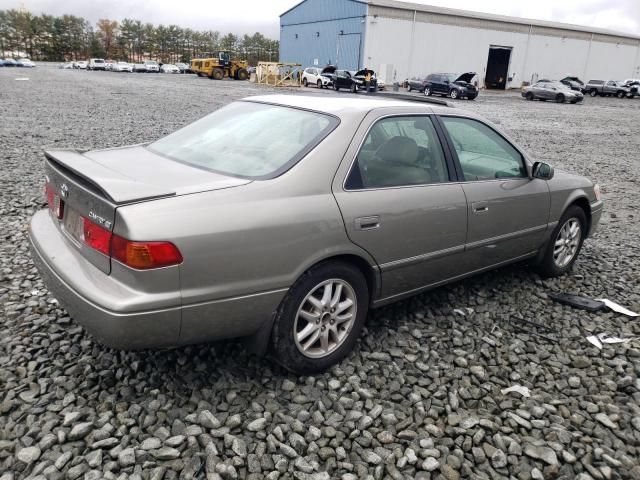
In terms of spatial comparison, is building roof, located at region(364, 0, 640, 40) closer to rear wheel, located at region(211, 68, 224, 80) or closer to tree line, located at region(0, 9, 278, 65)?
rear wheel, located at region(211, 68, 224, 80)

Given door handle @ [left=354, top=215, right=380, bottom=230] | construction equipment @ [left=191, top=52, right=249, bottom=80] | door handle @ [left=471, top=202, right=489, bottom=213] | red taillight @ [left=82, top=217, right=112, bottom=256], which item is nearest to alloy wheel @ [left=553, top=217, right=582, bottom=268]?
door handle @ [left=471, top=202, right=489, bottom=213]

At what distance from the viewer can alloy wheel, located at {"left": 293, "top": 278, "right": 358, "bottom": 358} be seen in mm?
2842

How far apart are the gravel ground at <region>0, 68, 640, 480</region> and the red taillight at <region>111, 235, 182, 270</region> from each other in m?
0.84

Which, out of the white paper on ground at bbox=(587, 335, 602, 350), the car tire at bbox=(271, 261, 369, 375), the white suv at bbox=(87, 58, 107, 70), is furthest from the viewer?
the white suv at bbox=(87, 58, 107, 70)

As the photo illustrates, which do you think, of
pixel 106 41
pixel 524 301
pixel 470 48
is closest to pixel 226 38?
pixel 106 41

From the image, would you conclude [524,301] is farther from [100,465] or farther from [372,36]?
[372,36]

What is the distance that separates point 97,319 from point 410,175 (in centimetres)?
201

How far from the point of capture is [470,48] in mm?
46656

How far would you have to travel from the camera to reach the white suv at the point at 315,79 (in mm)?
35812

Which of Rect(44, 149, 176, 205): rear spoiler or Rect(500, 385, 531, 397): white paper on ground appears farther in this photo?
Rect(500, 385, 531, 397): white paper on ground

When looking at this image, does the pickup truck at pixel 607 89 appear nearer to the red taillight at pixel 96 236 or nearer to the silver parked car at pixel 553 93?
the silver parked car at pixel 553 93

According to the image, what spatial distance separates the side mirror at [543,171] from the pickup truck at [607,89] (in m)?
45.6

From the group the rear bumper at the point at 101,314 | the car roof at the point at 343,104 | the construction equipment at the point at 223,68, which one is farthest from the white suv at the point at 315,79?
the rear bumper at the point at 101,314

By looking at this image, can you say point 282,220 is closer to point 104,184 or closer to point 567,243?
point 104,184
